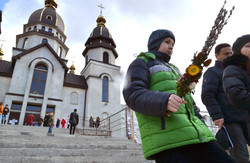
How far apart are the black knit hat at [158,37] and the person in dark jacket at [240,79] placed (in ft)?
2.51

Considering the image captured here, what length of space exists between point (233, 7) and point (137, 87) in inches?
34.3

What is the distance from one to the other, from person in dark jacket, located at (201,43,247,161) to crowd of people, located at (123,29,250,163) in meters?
0.01

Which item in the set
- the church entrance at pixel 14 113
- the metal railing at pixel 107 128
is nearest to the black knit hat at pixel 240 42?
the metal railing at pixel 107 128

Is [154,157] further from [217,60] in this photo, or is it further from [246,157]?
[217,60]

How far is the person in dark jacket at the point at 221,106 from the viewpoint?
7.74 ft

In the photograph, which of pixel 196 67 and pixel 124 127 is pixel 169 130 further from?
pixel 124 127

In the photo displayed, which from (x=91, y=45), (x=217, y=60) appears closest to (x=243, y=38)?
(x=217, y=60)

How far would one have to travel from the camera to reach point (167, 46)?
2025 mm

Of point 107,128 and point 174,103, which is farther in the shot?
point 107,128

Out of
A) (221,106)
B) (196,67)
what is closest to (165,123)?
(196,67)

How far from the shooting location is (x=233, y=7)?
4.04 ft

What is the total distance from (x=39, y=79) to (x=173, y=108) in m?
20.9

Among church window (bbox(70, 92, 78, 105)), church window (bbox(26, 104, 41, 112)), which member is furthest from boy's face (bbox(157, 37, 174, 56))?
church window (bbox(70, 92, 78, 105))

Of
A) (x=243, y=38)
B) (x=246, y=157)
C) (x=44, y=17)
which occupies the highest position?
(x=44, y=17)
